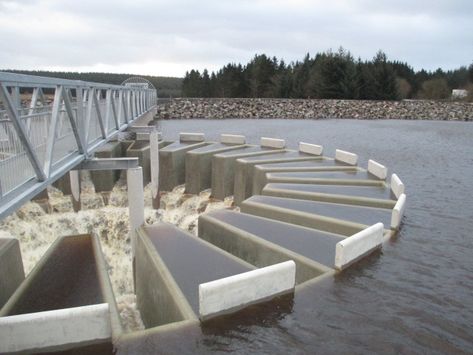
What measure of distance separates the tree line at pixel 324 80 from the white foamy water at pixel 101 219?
50.5m

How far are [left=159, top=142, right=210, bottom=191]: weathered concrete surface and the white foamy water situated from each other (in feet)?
1.31

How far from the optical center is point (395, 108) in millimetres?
53750

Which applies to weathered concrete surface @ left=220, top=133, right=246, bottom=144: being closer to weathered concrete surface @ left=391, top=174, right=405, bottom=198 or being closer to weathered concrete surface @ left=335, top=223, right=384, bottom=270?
weathered concrete surface @ left=391, top=174, right=405, bottom=198

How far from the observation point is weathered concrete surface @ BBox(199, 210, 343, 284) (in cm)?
833

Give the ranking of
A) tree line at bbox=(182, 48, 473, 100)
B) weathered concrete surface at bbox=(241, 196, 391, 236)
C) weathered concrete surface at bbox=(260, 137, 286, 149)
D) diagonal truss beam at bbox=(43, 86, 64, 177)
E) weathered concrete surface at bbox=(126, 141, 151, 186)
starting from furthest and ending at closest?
tree line at bbox=(182, 48, 473, 100), weathered concrete surface at bbox=(260, 137, 286, 149), weathered concrete surface at bbox=(126, 141, 151, 186), weathered concrete surface at bbox=(241, 196, 391, 236), diagonal truss beam at bbox=(43, 86, 64, 177)

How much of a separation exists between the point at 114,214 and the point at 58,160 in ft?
35.8

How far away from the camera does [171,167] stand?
68.1ft

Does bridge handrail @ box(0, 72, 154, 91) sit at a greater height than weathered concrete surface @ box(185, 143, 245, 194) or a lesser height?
greater

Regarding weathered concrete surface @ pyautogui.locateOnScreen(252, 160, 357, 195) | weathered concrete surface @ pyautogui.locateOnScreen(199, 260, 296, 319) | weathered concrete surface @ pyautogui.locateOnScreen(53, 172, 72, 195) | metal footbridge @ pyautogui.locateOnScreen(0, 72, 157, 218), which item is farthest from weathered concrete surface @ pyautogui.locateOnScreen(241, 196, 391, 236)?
weathered concrete surface @ pyautogui.locateOnScreen(53, 172, 72, 195)

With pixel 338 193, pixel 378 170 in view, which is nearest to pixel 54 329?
pixel 338 193

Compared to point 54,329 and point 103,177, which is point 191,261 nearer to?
point 54,329

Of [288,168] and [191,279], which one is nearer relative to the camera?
[191,279]

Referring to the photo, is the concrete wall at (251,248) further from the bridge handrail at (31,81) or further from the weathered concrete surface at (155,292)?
the bridge handrail at (31,81)

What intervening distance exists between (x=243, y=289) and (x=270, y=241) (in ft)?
10.5
